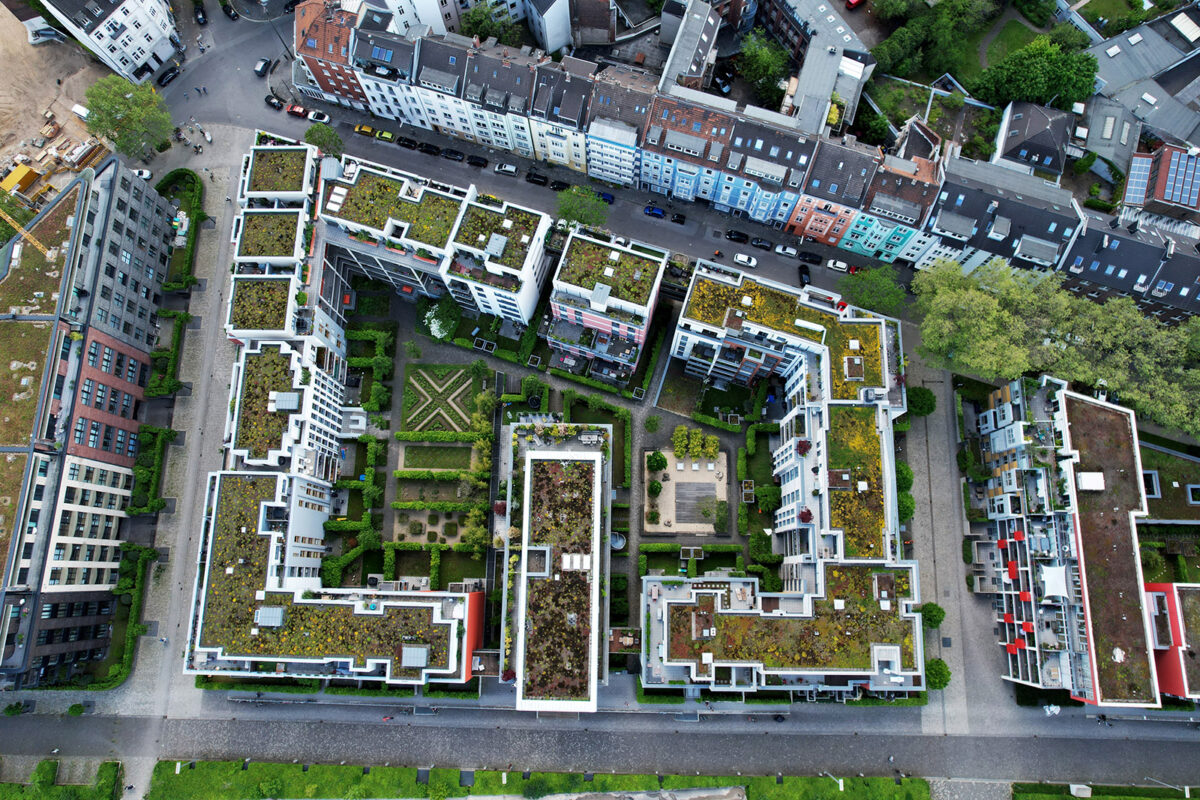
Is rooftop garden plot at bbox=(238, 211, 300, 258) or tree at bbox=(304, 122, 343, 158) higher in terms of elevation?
tree at bbox=(304, 122, 343, 158)

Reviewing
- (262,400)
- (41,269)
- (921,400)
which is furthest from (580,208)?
(41,269)

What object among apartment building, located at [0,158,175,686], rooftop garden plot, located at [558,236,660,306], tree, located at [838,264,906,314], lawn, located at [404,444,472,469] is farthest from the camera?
lawn, located at [404,444,472,469]

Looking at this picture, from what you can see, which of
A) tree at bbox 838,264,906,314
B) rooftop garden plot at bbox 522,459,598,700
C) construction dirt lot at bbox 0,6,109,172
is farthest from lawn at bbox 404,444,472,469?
construction dirt lot at bbox 0,6,109,172

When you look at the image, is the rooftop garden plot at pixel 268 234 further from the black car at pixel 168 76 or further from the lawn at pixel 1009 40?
the lawn at pixel 1009 40

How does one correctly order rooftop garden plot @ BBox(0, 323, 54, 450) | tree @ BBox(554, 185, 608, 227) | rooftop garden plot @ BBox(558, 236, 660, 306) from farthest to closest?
tree @ BBox(554, 185, 608, 227)
rooftop garden plot @ BBox(558, 236, 660, 306)
rooftop garden plot @ BBox(0, 323, 54, 450)

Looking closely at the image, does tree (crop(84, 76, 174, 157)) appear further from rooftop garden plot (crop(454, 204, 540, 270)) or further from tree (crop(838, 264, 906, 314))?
tree (crop(838, 264, 906, 314))
